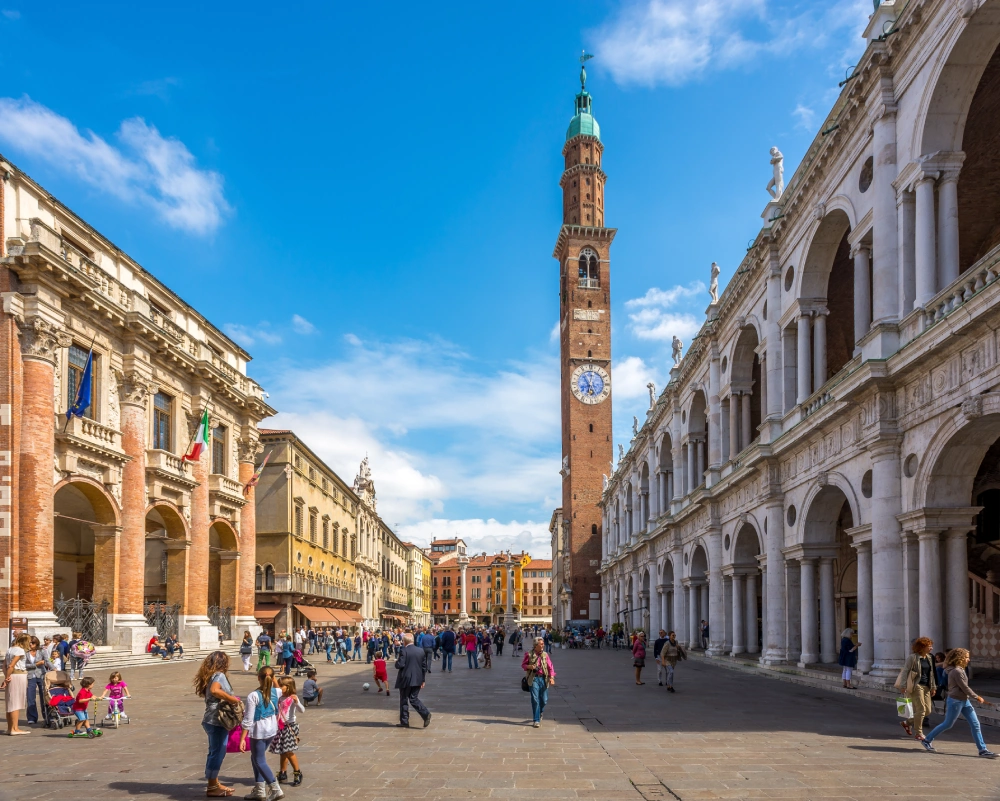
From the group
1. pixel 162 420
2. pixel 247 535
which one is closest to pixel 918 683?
pixel 162 420

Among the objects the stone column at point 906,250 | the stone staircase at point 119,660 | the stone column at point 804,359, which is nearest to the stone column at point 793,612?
the stone column at point 804,359

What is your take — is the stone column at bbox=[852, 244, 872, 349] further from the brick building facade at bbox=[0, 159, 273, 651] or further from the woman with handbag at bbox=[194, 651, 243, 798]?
the brick building facade at bbox=[0, 159, 273, 651]

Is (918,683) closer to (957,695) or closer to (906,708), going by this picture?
(906,708)

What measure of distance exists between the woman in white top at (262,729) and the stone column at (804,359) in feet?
61.4

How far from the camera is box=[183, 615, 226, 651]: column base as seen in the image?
3497 cm

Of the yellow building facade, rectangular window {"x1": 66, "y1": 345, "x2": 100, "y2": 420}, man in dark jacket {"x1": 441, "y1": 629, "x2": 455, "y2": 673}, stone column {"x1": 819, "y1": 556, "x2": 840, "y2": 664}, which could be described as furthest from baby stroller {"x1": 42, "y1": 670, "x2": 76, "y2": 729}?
the yellow building facade

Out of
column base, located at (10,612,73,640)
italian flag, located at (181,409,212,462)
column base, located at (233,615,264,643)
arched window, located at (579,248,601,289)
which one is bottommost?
column base, located at (233,615,264,643)

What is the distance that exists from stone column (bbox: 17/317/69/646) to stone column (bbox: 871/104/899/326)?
2100 centimetres

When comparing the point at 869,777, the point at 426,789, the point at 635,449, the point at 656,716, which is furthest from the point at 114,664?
the point at 635,449

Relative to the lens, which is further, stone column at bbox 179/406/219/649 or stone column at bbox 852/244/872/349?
stone column at bbox 179/406/219/649

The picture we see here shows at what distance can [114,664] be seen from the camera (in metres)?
28.2

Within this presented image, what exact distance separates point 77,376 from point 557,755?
21.7 meters

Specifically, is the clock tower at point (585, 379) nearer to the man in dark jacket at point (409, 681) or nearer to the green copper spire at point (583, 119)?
the green copper spire at point (583, 119)

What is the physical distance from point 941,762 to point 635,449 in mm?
45878
